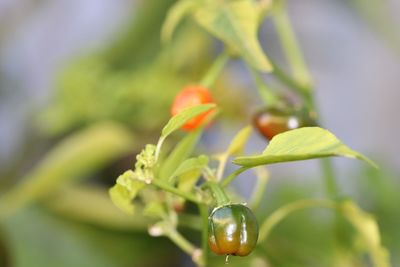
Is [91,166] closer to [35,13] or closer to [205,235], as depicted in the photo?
→ [205,235]

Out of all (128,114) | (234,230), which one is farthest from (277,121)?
(128,114)

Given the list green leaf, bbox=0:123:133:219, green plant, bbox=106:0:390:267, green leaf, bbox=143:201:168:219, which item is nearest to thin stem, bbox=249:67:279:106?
green plant, bbox=106:0:390:267

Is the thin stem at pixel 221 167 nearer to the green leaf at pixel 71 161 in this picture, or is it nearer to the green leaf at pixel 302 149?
the green leaf at pixel 302 149

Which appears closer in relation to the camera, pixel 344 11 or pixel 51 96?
pixel 51 96

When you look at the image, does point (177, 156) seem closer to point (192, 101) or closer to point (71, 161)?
point (192, 101)

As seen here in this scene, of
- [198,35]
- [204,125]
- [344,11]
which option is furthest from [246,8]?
[344,11]

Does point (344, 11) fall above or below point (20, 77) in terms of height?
below

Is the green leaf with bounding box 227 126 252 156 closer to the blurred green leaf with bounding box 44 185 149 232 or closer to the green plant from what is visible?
the green plant
